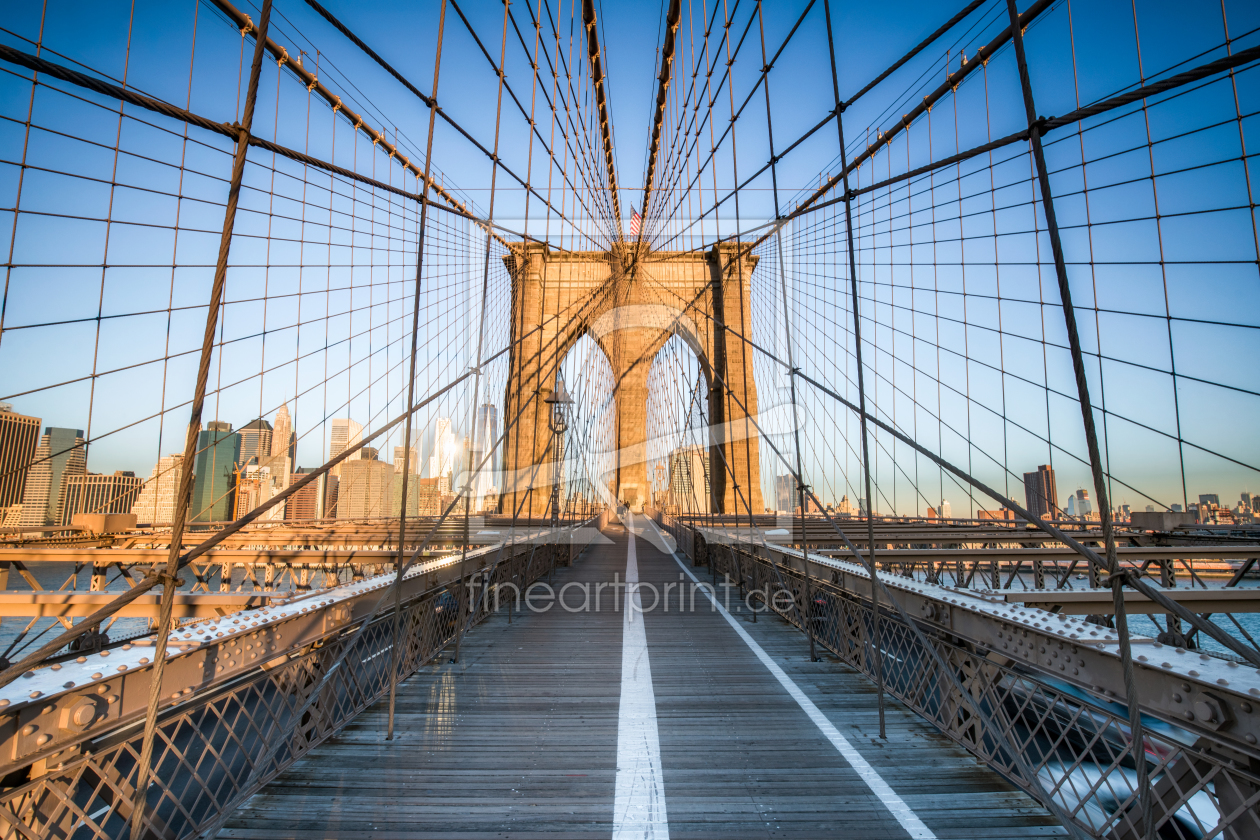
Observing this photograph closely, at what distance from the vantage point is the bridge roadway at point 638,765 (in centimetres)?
245

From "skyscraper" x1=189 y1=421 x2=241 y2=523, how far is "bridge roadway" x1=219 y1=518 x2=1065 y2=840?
4.52 m

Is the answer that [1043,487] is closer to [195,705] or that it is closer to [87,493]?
[195,705]

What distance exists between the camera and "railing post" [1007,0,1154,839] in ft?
5.93

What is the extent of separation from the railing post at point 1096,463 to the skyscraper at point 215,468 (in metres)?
7.29

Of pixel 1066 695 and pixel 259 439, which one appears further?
pixel 259 439

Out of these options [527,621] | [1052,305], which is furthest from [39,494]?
[1052,305]

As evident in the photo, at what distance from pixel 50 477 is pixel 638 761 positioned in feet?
44.0

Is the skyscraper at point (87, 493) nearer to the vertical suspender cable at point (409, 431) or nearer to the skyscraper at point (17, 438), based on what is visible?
the skyscraper at point (17, 438)

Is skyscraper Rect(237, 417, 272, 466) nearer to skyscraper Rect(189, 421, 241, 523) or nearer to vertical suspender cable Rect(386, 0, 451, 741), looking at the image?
skyscraper Rect(189, 421, 241, 523)

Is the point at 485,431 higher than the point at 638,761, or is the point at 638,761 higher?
the point at 485,431

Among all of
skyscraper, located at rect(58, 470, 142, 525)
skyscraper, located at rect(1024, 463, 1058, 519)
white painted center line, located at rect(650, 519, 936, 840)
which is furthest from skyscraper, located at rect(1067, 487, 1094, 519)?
skyscraper, located at rect(58, 470, 142, 525)

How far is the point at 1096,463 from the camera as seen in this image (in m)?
2.06

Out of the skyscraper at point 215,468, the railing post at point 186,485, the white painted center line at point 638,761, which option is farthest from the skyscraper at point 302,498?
the railing post at point 186,485

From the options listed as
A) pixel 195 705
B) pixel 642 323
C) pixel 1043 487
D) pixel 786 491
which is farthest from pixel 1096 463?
pixel 642 323
